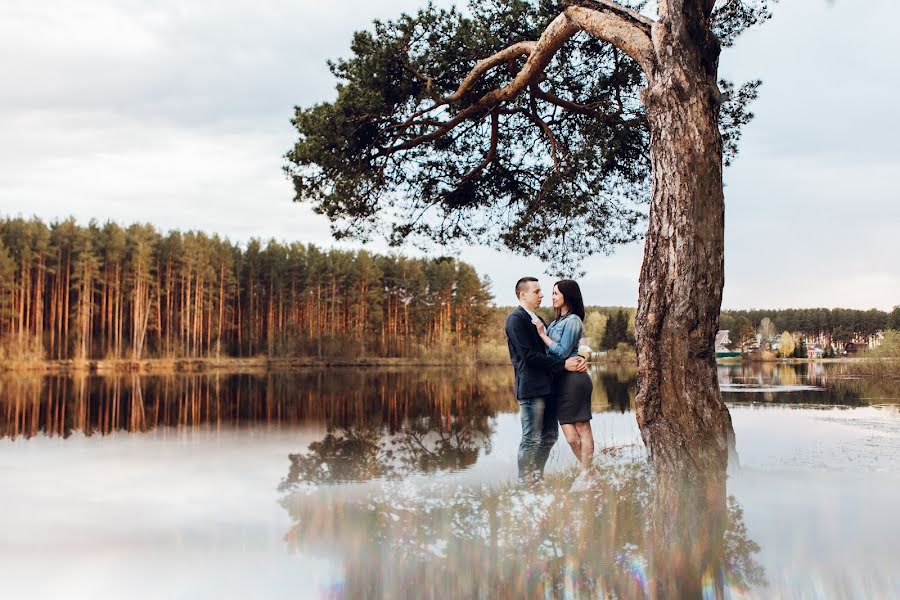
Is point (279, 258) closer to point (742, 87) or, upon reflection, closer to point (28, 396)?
point (28, 396)

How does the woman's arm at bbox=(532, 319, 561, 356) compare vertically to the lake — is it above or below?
above

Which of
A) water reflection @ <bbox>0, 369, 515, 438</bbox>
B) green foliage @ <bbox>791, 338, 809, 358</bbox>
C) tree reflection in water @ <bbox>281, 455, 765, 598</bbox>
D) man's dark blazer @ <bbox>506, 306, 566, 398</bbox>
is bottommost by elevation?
green foliage @ <bbox>791, 338, 809, 358</bbox>

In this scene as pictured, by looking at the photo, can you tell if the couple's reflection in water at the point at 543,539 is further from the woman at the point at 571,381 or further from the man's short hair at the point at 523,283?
the man's short hair at the point at 523,283

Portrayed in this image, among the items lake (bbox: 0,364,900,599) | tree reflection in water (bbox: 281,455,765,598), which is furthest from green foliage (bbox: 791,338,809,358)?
tree reflection in water (bbox: 281,455,765,598)

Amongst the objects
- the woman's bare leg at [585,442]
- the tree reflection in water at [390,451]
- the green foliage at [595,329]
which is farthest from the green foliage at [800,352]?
the woman's bare leg at [585,442]

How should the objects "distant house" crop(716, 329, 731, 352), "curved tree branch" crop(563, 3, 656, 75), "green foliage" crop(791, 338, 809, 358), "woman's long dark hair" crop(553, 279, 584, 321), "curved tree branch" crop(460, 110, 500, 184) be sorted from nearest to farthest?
"woman's long dark hair" crop(553, 279, 584, 321), "curved tree branch" crop(563, 3, 656, 75), "curved tree branch" crop(460, 110, 500, 184), "distant house" crop(716, 329, 731, 352), "green foliage" crop(791, 338, 809, 358)

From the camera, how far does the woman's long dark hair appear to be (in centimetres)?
621

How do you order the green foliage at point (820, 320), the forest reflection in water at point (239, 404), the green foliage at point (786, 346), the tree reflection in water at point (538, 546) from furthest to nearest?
the green foliage at point (820, 320), the green foliage at point (786, 346), the forest reflection in water at point (239, 404), the tree reflection in water at point (538, 546)

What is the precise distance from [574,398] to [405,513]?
1.82 meters

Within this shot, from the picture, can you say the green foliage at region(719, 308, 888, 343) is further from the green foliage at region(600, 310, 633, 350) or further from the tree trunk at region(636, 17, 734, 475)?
the tree trunk at region(636, 17, 734, 475)

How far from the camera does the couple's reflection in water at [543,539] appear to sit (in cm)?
420

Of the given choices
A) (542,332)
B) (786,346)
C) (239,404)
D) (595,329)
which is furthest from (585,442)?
(595,329)

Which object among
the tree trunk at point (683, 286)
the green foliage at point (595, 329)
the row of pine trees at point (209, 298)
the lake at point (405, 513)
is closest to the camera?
the lake at point (405, 513)

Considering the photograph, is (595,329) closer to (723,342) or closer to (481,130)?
(723,342)
